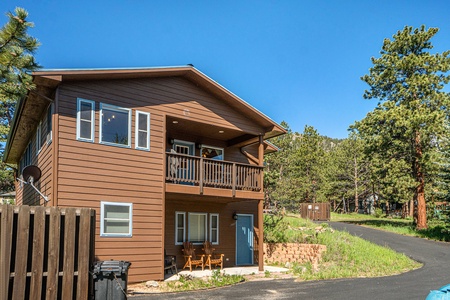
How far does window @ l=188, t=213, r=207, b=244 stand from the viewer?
53.2 ft

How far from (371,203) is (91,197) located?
51592mm

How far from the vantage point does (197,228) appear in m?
16.4

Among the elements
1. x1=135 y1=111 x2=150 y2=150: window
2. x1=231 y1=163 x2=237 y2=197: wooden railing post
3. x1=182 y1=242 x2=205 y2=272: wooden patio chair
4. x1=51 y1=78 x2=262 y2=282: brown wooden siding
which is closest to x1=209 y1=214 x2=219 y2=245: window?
x1=182 y1=242 x2=205 y2=272: wooden patio chair

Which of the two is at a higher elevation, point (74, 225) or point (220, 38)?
point (220, 38)

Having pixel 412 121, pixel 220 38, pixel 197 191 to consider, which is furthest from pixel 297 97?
pixel 197 191

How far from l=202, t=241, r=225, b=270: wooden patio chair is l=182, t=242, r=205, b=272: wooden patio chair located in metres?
0.24

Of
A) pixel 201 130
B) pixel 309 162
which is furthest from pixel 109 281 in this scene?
pixel 309 162

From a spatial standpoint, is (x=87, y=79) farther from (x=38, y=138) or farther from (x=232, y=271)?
(x=232, y=271)

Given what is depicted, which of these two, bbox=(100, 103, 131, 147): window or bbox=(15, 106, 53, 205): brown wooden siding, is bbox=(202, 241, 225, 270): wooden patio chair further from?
bbox=(15, 106, 53, 205): brown wooden siding

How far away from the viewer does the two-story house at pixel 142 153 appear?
470 inches

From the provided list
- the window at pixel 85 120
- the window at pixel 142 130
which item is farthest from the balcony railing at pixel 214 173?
the window at pixel 85 120

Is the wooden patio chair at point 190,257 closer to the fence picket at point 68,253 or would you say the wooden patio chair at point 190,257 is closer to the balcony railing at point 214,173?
the balcony railing at point 214,173

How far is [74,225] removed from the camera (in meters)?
6.48

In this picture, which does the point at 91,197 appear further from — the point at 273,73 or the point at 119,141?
the point at 273,73
